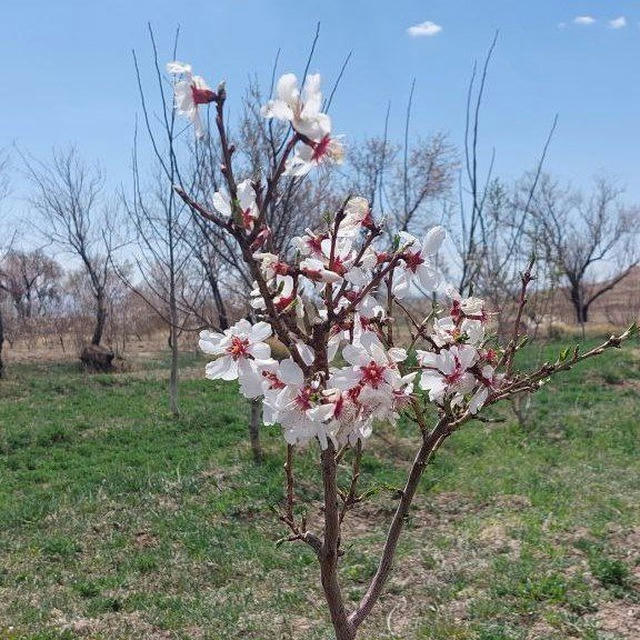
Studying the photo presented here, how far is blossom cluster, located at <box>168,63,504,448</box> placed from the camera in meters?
1.17

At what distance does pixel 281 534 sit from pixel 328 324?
154 inches

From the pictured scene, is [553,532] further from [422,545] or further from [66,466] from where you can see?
[66,466]

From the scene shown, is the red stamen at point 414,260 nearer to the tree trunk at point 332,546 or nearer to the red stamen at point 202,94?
the tree trunk at point 332,546

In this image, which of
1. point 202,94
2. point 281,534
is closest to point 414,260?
point 202,94

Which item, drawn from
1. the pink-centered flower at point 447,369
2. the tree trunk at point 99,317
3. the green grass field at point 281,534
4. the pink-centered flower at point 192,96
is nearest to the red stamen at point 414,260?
the pink-centered flower at point 447,369

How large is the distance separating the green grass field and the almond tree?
3.34 feet

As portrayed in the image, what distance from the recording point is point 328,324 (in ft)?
4.58

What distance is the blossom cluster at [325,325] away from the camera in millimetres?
1167

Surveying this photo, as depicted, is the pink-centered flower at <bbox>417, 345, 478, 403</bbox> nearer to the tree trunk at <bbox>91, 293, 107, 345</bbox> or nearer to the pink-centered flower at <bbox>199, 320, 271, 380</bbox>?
the pink-centered flower at <bbox>199, 320, 271, 380</bbox>

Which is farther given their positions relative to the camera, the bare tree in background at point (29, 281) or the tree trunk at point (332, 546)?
the bare tree in background at point (29, 281)

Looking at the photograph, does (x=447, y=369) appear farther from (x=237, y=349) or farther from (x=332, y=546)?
(x=332, y=546)

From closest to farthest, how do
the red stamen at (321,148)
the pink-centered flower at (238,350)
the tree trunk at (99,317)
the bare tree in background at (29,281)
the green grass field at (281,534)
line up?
1. the red stamen at (321,148)
2. the pink-centered flower at (238,350)
3. the green grass field at (281,534)
4. the tree trunk at (99,317)
5. the bare tree in background at (29,281)

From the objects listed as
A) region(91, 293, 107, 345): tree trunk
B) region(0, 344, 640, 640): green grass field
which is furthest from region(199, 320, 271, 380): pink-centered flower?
region(91, 293, 107, 345): tree trunk

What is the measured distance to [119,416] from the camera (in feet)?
31.3
